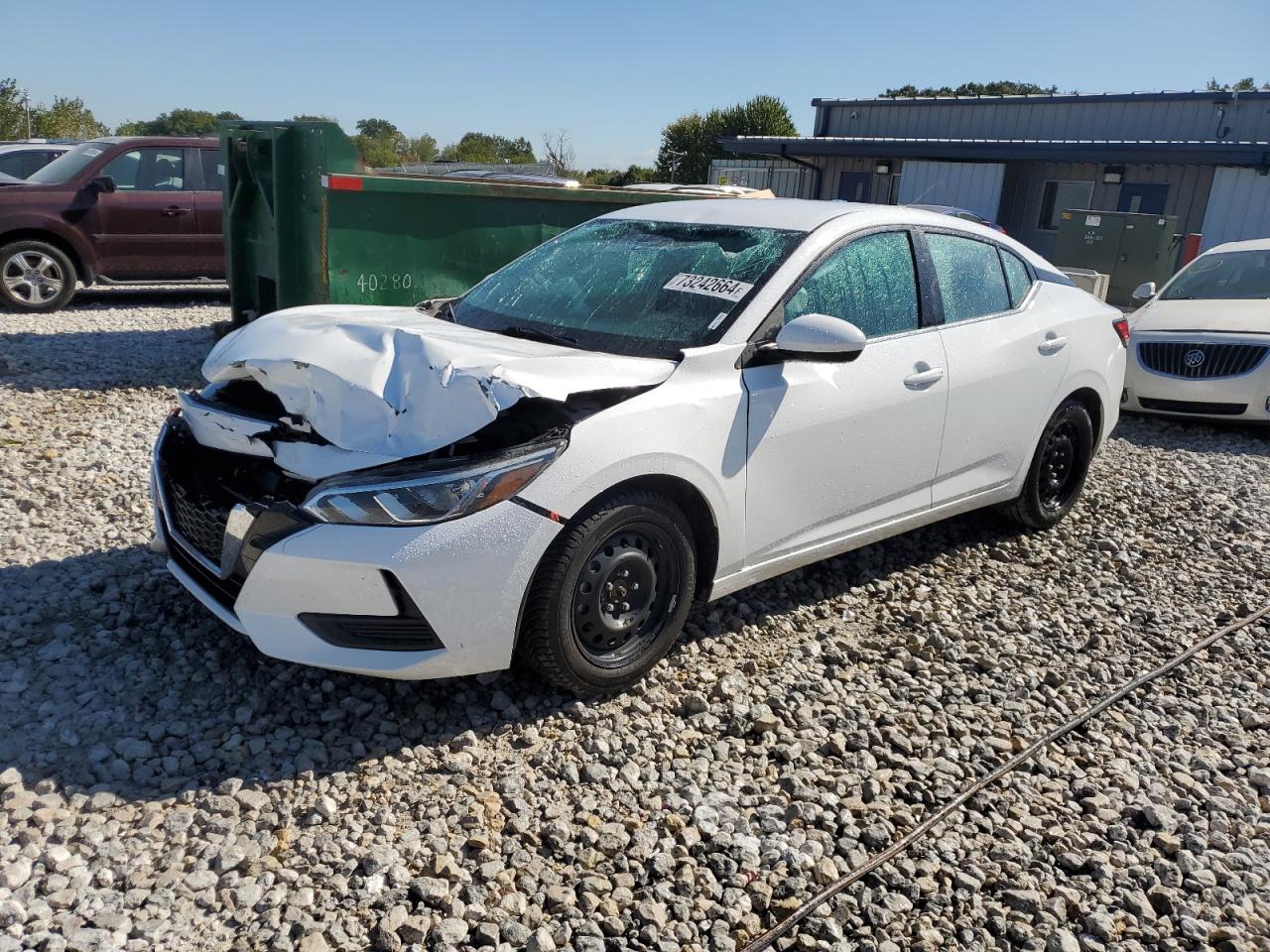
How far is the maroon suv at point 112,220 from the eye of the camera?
33.6 feet

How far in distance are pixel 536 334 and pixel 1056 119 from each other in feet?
86.4

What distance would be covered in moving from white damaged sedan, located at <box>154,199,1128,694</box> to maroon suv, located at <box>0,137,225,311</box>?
24.6ft

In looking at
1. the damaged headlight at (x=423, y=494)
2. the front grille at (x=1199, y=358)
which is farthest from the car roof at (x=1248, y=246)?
the damaged headlight at (x=423, y=494)

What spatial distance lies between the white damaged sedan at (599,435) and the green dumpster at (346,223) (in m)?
3.15

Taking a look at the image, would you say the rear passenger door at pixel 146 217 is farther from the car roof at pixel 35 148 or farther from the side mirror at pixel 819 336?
the side mirror at pixel 819 336

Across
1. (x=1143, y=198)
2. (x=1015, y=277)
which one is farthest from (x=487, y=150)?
(x=1015, y=277)

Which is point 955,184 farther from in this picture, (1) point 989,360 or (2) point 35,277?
(1) point 989,360

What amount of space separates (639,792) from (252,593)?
4.36 feet

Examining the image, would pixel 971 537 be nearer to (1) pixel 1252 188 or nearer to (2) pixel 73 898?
(2) pixel 73 898

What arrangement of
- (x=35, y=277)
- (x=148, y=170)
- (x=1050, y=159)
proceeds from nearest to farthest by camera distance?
(x=35, y=277)
(x=148, y=170)
(x=1050, y=159)

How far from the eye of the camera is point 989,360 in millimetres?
4656

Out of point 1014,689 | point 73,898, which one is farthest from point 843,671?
point 73,898

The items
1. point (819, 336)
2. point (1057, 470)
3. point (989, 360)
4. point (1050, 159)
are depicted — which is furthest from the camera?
point (1050, 159)

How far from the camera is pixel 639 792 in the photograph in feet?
10.2
